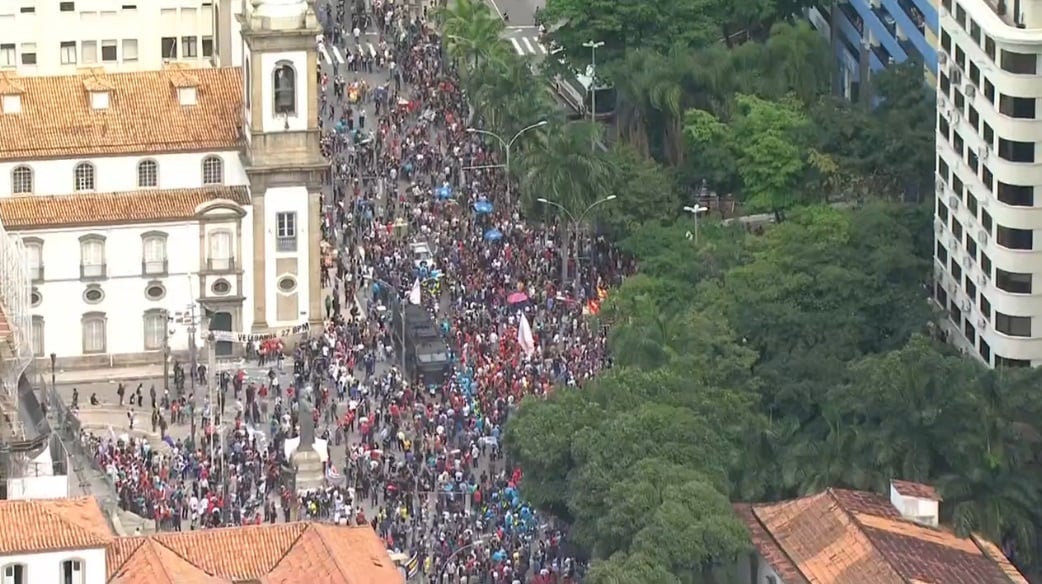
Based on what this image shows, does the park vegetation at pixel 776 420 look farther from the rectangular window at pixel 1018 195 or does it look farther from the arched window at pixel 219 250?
the arched window at pixel 219 250

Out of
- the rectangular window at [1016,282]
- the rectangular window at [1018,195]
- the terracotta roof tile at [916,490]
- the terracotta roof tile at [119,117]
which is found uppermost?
the rectangular window at [1018,195]

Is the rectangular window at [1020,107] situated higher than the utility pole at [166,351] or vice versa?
the rectangular window at [1020,107]

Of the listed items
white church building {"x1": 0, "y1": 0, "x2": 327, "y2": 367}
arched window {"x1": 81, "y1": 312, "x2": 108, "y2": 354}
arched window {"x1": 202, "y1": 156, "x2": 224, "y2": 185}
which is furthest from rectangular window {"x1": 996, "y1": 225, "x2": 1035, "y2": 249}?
arched window {"x1": 81, "y1": 312, "x2": 108, "y2": 354}

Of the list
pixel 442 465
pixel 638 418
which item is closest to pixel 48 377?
pixel 442 465

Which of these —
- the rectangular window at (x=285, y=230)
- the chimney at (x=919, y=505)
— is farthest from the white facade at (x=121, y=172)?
the chimney at (x=919, y=505)

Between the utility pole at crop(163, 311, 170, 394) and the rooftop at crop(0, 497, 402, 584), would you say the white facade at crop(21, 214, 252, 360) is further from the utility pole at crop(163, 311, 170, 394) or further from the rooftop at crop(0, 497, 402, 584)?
the rooftop at crop(0, 497, 402, 584)

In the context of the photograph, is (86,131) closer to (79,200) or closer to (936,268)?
(79,200)

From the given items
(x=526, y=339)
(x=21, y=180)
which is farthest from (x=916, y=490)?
(x=21, y=180)

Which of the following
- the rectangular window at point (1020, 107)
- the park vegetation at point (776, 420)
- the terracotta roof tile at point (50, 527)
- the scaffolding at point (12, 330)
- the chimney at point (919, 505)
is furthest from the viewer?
the rectangular window at point (1020, 107)
